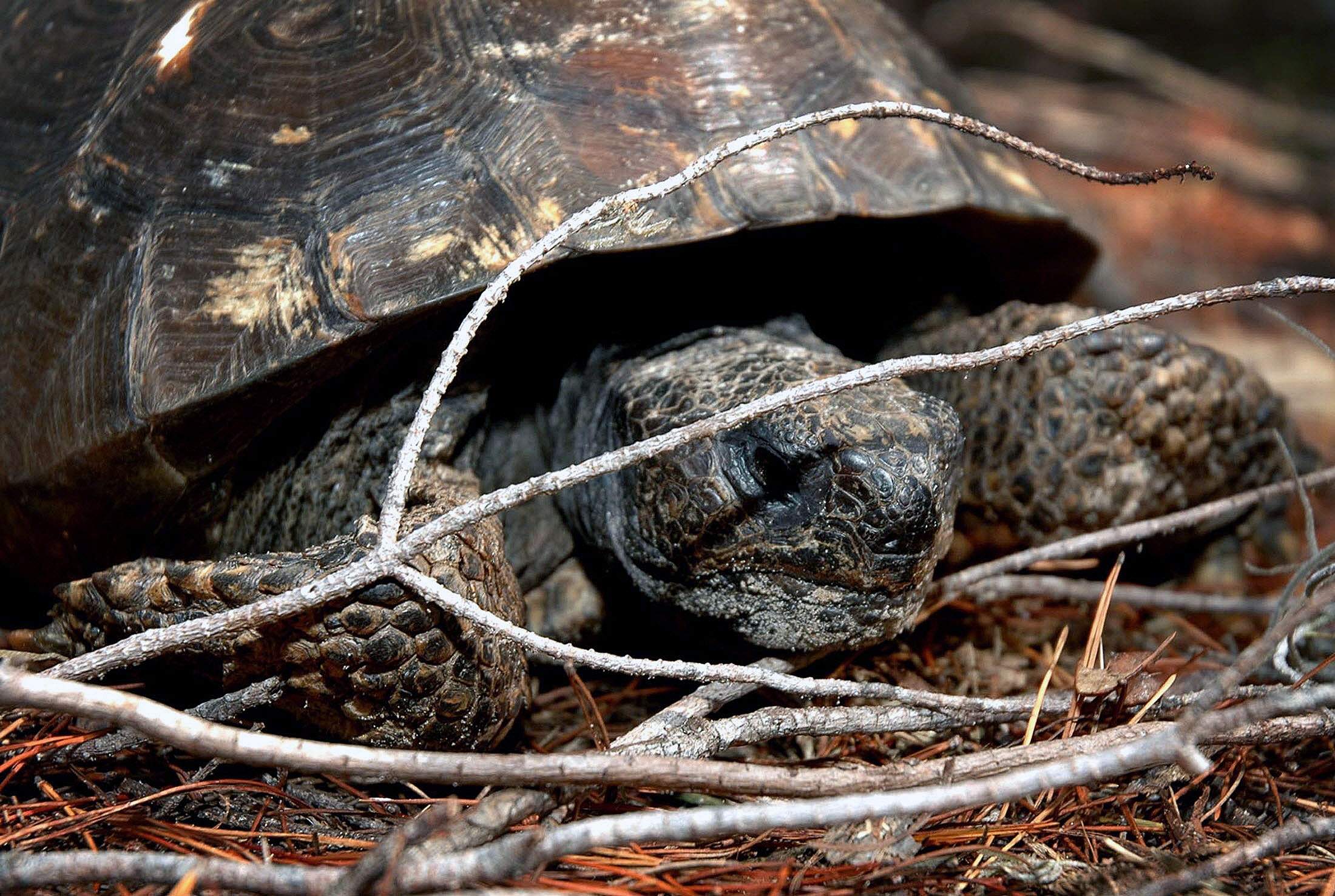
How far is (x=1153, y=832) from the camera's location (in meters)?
1.87

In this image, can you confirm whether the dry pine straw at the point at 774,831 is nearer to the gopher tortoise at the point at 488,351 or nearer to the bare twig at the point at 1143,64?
the gopher tortoise at the point at 488,351

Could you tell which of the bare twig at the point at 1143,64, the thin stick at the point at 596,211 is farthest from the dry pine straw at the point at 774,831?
the bare twig at the point at 1143,64

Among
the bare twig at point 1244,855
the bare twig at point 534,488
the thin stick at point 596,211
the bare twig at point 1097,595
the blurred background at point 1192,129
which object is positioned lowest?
the blurred background at point 1192,129

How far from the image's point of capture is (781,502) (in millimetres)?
2000

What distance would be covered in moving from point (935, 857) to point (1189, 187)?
6.55m

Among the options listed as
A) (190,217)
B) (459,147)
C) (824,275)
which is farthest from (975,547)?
(190,217)

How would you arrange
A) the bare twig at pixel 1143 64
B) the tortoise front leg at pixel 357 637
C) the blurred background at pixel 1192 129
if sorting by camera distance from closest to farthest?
the tortoise front leg at pixel 357 637
the blurred background at pixel 1192 129
the bare twig at pixel 1143 64

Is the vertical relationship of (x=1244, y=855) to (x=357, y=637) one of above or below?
below

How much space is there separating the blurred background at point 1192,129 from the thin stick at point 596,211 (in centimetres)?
309

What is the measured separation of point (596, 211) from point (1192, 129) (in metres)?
7.12

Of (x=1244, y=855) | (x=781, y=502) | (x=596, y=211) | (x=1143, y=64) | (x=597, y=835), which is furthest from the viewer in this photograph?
(x=1143, y=64)

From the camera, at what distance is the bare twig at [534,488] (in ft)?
5.50

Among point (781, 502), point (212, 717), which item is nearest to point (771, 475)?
point (781, 502)

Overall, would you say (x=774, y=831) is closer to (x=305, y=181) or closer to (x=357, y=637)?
(x=357, y=637)
